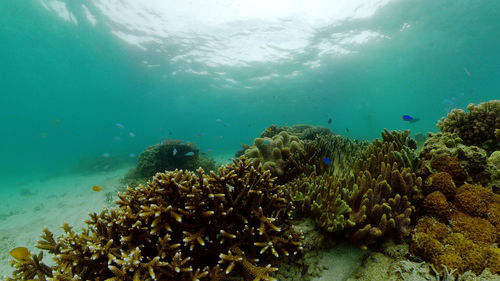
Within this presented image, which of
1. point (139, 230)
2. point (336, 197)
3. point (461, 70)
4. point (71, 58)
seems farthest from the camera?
point (461, 70)

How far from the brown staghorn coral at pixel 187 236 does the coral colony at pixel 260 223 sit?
1 cm

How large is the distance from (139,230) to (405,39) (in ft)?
131

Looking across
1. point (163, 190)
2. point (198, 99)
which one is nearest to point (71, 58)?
point (198, 99)

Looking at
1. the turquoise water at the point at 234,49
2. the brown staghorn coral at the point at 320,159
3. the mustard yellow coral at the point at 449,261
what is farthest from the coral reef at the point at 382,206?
the turquoise water at the point at 234,49

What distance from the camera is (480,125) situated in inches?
174

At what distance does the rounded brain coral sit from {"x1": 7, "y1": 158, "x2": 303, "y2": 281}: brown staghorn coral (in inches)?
79.9

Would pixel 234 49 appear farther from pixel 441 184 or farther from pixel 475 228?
pixel 475 228

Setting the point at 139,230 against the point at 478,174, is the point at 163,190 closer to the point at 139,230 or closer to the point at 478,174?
the point at 139,230

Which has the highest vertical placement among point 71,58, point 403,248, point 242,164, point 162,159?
point 71,58

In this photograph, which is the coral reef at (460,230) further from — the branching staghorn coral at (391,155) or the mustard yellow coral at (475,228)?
the branching staghorn coral at (391,155)

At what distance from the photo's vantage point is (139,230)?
7.93ft

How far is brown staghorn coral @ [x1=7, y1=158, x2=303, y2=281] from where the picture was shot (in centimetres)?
217

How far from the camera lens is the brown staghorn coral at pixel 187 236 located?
7.11 feet

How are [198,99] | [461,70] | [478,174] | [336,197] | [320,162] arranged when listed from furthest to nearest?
[198,99] < [461,70] < [320,162] < [478,174] < [336,197]
